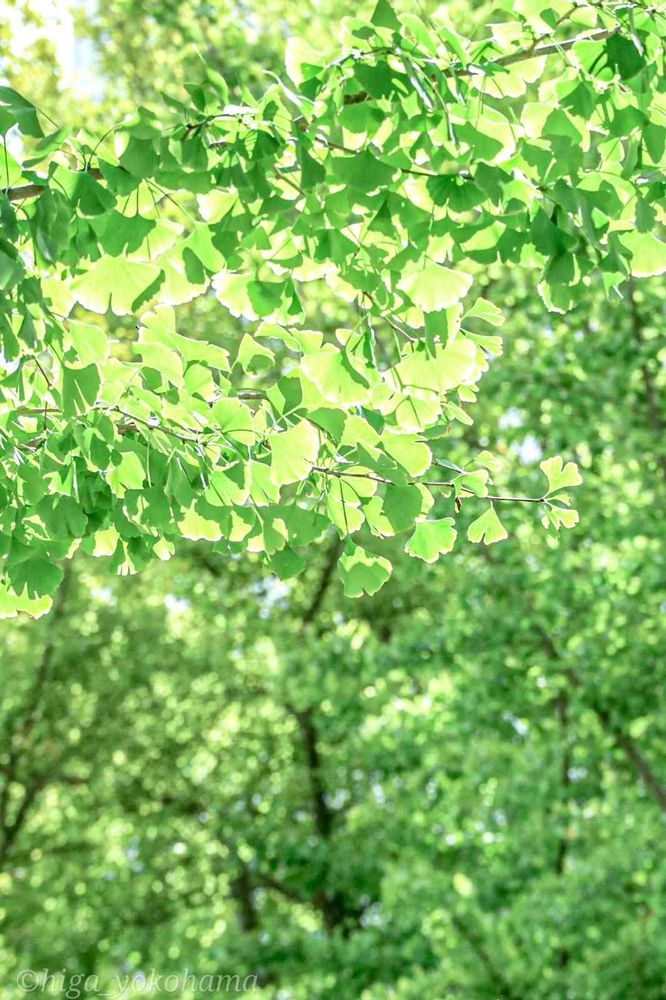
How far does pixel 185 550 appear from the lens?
1440 centimetres

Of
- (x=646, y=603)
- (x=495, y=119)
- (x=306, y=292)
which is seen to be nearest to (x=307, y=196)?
(x=495, y=119)

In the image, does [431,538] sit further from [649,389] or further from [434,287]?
[649,389]

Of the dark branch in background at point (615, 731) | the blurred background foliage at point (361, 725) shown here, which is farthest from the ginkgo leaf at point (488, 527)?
the dark branch in background at point (615, 731)

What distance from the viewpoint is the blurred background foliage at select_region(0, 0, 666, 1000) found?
385 inches

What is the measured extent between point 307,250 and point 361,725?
1041 centimetres

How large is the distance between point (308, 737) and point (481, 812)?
13.1 ft

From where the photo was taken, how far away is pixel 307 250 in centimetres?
298

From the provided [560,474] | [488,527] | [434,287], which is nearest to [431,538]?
[488,527]

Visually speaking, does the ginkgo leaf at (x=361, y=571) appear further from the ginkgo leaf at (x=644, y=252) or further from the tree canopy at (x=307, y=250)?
the ginkgo leaf at (x=644, y=252)

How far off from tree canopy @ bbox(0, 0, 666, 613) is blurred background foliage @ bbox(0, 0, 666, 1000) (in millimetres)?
5372

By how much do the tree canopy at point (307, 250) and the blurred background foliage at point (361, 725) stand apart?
537 cm

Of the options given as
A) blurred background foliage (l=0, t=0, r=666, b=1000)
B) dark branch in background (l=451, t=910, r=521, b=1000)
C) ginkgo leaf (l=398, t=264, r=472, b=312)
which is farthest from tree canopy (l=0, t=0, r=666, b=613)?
dark branch in background (l=451, t=910, r=521, b=1000)

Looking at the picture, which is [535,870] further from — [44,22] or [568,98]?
[568,98]

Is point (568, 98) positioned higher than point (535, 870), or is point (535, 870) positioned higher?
point (568, 98)
